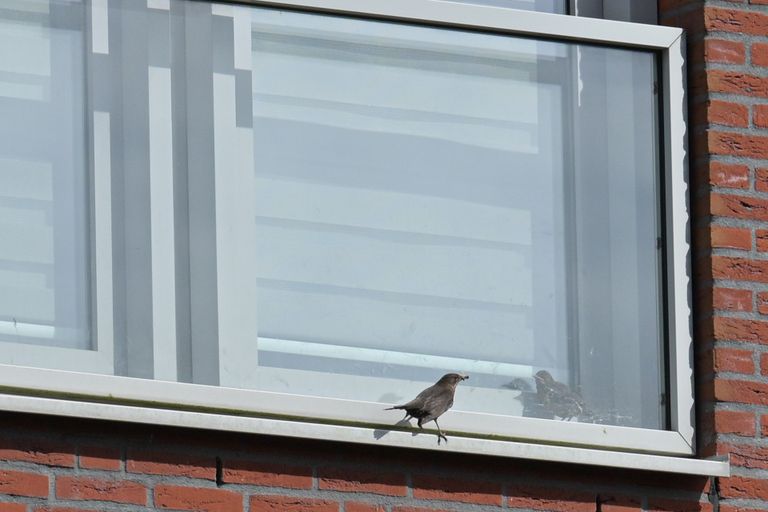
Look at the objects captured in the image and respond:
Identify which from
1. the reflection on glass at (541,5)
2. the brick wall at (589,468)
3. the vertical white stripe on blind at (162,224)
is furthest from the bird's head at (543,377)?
the reflection on glass at (541,5)

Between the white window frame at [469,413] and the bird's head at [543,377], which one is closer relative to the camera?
the white window frame at [469,413]

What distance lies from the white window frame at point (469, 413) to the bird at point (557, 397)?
6 cm

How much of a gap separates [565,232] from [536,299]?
0.69 feet

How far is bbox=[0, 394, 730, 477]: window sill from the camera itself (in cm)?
514

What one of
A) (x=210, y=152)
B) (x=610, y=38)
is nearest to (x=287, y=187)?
(x=210, y=152)

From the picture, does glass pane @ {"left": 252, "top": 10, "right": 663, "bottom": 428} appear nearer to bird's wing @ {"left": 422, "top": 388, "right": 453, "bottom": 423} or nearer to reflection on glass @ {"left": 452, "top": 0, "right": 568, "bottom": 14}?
bird's wing @ {"left": 422, "top": 388, "right": 453, "bottom": 423}

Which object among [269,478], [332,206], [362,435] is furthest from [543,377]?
[269,478]

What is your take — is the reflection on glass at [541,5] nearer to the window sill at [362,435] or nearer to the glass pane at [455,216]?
the glass pane at [455,216]

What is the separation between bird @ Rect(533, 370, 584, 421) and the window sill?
0.49 feet

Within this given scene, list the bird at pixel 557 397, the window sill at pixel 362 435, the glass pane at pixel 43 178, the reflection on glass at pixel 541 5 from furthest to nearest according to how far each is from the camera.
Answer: the reflection on glass at pixel 541 5 → the bird at pixel 557 397 → the glass pane at pixel 43 178 → the window sill at pixel 362 435

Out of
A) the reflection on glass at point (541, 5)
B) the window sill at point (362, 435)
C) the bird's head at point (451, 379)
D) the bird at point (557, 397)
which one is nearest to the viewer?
the window sill at point (362, 435)

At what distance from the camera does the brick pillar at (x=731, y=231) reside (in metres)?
5.64

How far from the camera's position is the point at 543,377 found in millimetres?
5629

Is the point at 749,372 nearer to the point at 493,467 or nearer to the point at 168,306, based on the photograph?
the point at 493,467
